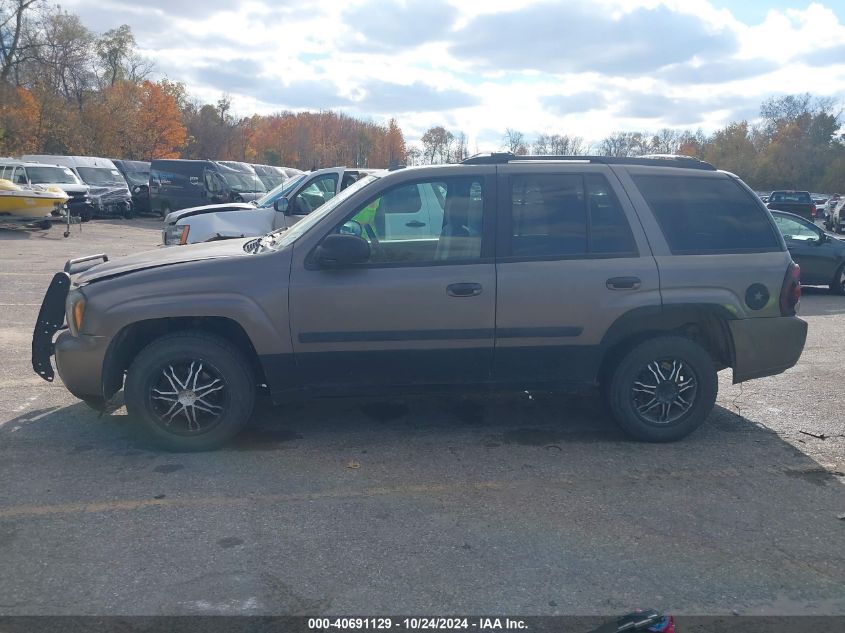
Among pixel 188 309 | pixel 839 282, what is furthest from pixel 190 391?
pixel 839 282

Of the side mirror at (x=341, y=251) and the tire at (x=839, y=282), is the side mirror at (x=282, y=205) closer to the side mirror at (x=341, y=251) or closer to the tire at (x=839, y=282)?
the side mirror at (x=341, y=251)

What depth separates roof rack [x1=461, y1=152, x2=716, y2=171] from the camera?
18.8 ft

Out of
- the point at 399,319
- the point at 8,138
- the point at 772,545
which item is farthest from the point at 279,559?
the point at 8,138

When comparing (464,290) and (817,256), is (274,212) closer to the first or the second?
(464,290)

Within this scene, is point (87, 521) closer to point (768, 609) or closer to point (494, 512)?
point (494, 512)

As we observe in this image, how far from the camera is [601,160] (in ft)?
19.3

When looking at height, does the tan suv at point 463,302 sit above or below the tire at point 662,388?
above

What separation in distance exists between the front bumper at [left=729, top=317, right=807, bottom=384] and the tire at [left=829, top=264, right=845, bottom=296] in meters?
9.22

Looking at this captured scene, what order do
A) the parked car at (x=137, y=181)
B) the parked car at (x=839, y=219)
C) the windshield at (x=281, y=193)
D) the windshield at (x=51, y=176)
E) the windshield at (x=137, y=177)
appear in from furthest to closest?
the windshield at (x=137, y=177), the parked car at (x=839, y=219), the parked car at (x=137, y=181), the windshield at (x=51, y=176), the windshield at (x=281, y=193)

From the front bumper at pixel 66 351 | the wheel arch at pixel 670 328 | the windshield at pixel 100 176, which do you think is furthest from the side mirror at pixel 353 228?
the windshield at pixel 100 176

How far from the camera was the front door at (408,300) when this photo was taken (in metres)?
5.28

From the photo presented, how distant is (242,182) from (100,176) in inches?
276

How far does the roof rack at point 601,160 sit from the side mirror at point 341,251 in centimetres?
106

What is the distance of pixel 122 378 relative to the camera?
5.62 meters
